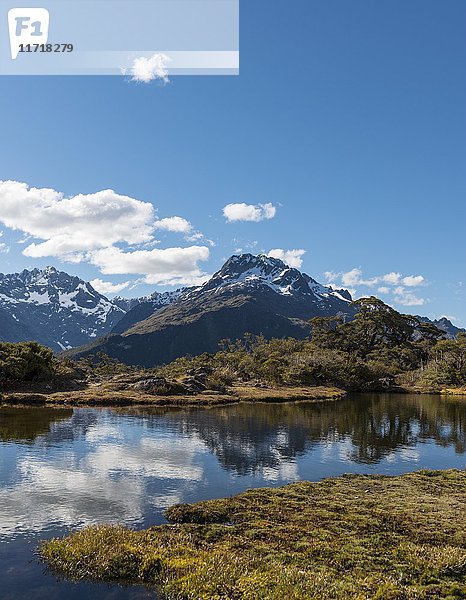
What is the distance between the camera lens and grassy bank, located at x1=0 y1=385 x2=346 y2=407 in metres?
91.9

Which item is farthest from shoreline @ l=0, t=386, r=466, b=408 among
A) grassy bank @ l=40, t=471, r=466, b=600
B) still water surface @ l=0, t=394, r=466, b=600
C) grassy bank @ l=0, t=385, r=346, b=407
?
grassy bank @ l=40, t=471, r=466, b=600

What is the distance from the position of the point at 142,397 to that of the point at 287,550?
8137 centimetres

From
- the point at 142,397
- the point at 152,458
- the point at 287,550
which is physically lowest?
the point at 152,458

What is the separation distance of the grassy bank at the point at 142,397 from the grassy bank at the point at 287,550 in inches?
2619

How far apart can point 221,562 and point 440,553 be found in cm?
1112

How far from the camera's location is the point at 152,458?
49594 millimetres

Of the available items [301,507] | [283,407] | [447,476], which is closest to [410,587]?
[301,507]

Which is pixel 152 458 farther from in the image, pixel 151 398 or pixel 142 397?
pixel 142 397

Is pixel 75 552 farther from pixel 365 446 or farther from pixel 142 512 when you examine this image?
pixel 365 446

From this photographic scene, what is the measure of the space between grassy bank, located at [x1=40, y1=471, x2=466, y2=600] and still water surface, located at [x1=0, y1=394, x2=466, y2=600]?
71.8 inches

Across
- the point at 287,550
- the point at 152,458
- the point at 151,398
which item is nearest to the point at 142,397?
the point at 151,398

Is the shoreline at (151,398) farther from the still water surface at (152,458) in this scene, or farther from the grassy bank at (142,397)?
the still water surface at (152,458)

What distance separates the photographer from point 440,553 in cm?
2405

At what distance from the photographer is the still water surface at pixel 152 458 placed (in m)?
29.0
